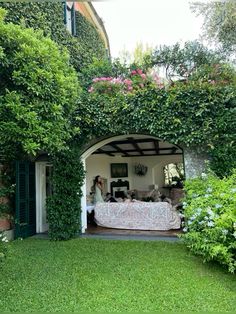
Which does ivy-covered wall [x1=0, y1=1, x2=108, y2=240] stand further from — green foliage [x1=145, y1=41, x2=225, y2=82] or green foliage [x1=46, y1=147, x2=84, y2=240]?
green foliage [x1=145, y1=41, x2=225, y2=82]

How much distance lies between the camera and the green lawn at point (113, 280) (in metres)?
3.90

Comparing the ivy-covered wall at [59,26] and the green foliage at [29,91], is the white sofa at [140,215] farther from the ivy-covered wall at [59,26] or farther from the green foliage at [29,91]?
the ivy-covered wall at [59,26]

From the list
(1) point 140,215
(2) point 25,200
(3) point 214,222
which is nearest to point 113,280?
(3) point 214,222

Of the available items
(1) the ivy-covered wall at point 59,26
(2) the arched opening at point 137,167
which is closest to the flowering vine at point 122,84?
(1) the ivy-covered wall at point 59,26

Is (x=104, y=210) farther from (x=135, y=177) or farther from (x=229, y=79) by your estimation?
(x=135, y=177)

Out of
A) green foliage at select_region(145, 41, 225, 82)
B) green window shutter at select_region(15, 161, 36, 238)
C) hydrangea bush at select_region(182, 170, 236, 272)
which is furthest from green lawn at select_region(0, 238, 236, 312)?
green foliage at select_region(145, 41, 225, 82)

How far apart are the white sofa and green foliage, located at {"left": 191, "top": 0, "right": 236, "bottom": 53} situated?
609cm

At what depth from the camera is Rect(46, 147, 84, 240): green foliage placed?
7.98 metres

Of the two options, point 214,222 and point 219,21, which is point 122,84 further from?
point 214,222

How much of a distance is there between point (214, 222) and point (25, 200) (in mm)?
5605

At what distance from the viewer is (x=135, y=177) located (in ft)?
56.9

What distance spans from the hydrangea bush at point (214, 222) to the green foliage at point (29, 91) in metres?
3.04

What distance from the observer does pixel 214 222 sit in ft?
16.5

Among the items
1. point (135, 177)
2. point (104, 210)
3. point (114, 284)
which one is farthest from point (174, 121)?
point (135, 177)
